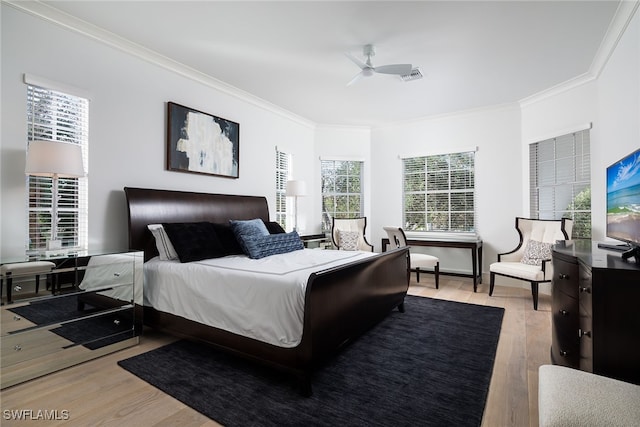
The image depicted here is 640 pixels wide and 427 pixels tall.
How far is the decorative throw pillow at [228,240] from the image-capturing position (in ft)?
10.9

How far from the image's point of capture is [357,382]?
6.89ft

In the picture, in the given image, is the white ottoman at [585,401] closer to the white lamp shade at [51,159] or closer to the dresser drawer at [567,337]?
the dresser drawer at [567,337]

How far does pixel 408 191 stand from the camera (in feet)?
19.5

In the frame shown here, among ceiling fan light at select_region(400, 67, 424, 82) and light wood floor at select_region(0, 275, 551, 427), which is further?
ceiling fan light at select_region(400, 67, 424, 82)

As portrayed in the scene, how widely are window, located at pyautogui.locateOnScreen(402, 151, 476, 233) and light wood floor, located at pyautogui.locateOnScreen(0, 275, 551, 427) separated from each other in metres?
2.90

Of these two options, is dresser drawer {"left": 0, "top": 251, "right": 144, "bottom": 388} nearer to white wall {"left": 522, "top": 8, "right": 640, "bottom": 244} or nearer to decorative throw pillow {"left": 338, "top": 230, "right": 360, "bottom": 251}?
decorative throw pillow {"left": 338, "top": 230, "right": 360, "bottom": 251}

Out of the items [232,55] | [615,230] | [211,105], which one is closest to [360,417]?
[615,230]

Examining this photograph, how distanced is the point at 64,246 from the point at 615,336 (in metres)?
3.89

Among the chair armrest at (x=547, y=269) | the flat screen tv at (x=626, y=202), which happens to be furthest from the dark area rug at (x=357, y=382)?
the chair armrest at (x=547, y=269)

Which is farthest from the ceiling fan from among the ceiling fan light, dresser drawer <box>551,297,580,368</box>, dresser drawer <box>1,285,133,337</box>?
dresser drawer <box>1,285,133,337</box>

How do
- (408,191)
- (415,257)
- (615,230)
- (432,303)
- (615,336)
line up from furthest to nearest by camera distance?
(408,191)
(415,257)
(432,303)
(615,230)
(615,336)

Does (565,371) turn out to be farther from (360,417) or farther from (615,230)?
(615,230)

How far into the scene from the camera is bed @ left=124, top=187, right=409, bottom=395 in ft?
6.47

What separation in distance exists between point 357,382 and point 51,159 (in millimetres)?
2752
